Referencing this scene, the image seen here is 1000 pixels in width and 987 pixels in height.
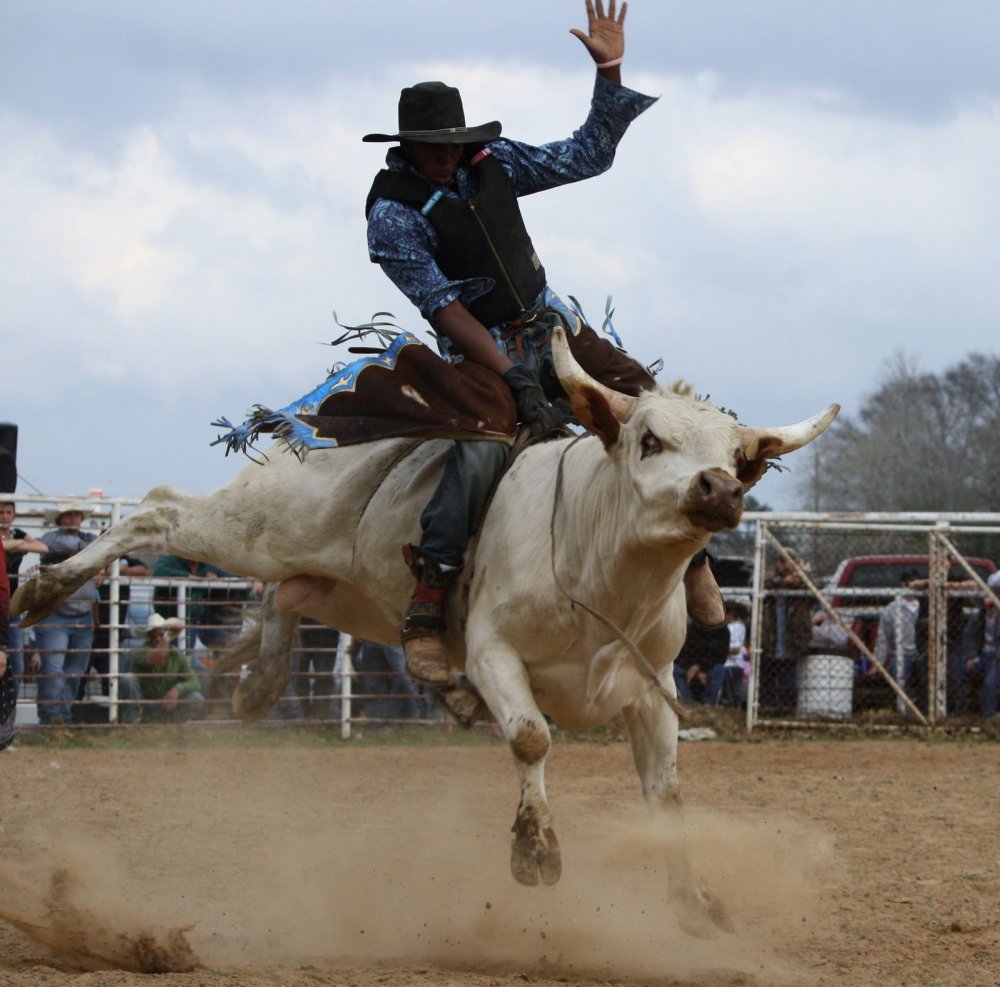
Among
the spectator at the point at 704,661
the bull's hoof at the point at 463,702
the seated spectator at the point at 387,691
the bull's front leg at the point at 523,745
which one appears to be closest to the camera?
the bull's front leg at the point at 523,745

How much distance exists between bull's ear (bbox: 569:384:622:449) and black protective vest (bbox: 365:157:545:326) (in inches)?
48.0

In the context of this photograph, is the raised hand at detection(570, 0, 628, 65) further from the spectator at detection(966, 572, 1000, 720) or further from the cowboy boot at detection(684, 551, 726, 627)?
the spectator at detection(966, 572, 1000, 720)

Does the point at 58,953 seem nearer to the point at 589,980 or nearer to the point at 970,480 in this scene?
the point at 589,980

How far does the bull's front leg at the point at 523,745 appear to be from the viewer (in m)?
5.29

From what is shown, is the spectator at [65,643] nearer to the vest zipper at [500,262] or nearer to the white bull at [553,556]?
the white bull at [553,556]

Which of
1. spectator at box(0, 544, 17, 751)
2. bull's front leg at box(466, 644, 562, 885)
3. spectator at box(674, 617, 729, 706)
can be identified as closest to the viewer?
bull's front leg at box(466, 644, 562, 885)

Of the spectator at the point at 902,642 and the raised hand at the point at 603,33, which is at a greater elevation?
the raised hand at the point at 603,33

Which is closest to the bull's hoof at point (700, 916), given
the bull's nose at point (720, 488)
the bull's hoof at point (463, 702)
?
the bull's hoof at point (463, 702)

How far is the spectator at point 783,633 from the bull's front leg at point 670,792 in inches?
319

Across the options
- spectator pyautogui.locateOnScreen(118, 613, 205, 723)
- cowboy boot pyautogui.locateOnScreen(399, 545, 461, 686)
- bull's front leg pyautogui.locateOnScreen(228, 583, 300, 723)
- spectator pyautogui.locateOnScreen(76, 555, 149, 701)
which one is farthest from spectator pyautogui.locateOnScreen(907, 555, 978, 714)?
cowboy boot pyautogui.locateOnScreen(399, 545, 461, 686)

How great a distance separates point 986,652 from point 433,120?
31.8ft

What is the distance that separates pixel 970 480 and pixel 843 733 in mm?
35403

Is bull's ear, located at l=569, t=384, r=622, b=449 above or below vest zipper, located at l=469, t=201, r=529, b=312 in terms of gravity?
below

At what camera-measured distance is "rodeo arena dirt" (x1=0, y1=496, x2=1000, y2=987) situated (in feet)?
18.7
